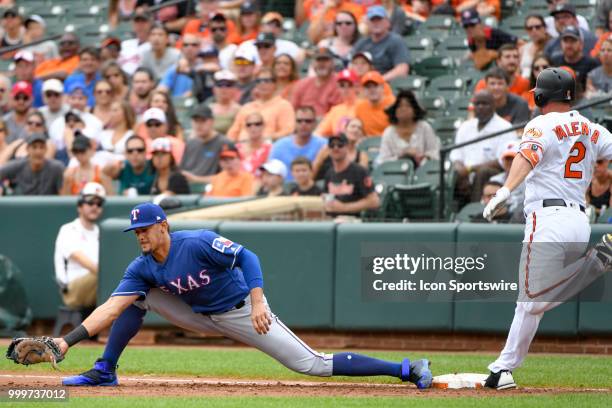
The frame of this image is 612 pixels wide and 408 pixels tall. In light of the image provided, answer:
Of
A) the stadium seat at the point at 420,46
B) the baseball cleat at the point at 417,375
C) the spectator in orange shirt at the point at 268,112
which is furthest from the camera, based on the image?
the stadium seat at the point at 420,46

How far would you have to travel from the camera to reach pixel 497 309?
1066cm

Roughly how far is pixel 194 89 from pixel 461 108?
12.6ft

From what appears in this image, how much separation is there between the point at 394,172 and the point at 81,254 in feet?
10.6

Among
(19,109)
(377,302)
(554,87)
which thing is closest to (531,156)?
(554,87)

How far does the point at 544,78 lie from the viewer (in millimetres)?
7715

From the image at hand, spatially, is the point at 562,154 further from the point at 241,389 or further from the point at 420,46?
the point at 420,46

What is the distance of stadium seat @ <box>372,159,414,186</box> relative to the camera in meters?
12.3

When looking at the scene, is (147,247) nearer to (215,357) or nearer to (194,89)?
(215,357)

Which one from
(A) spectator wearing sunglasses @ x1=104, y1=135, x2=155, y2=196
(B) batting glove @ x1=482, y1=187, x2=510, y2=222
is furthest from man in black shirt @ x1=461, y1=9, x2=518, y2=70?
(B) batting glove @ x1=482, y1=187, x2=510, y2=222

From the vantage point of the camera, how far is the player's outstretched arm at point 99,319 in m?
7.55

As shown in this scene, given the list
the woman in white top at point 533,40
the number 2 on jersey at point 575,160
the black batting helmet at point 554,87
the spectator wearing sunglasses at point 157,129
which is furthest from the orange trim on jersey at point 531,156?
the spectator wearing sunglasses at point 157,129

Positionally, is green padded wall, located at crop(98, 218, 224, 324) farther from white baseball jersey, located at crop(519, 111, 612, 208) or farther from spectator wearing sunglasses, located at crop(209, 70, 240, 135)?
white baseball jersey, located at crop(519, 111, 612, 208)

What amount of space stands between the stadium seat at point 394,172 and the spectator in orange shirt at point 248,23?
4377 mm

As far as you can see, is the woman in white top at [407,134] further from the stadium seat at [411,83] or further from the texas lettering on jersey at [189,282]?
the texas lettering on jersey at [189,282]
